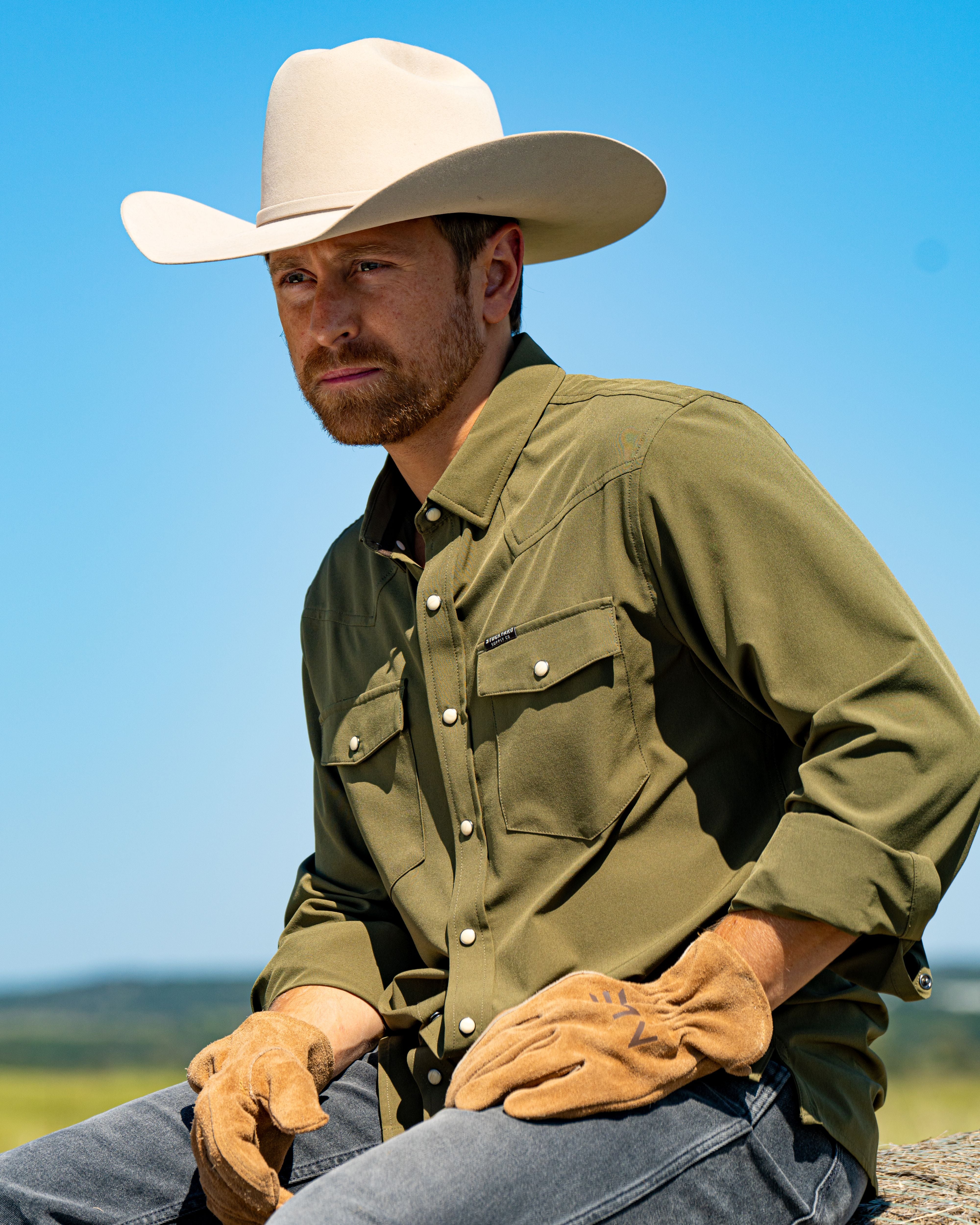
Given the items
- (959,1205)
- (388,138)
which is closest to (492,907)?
(959,1205)

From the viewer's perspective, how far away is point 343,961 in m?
2.68

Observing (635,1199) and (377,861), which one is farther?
(377,861)

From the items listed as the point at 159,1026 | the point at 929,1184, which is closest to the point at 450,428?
the point at 929,1184

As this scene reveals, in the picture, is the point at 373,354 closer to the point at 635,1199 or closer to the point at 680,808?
the point at 680,808

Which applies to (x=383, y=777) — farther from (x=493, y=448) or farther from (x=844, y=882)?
(x=844, y=882)

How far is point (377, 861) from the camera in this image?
8.65ft

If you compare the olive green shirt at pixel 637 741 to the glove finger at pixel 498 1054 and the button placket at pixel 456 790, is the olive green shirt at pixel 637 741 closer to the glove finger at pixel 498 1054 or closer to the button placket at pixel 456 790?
the button placket at pixel 456 790

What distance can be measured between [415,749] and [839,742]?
102 cm

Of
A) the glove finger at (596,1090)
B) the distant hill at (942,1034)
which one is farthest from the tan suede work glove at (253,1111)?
the distant hill at (942,1034)

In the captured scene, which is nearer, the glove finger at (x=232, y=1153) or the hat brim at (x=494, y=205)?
the glove finger at (x=232, y=1153)

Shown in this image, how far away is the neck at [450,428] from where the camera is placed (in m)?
2.76

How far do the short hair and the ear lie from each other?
17mm

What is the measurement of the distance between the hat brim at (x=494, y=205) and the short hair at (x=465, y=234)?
3cm

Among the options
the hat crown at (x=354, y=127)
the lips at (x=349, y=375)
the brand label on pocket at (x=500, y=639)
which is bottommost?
the brand label on pocket at (x=500, y=639)
